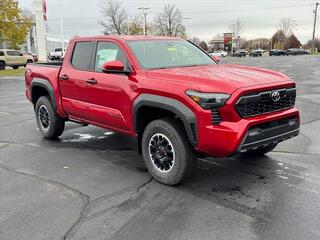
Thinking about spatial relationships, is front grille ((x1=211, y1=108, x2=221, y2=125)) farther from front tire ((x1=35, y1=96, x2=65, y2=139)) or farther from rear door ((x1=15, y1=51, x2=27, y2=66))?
rear door ((x1=15, y1=51, x2=27, y2=66))

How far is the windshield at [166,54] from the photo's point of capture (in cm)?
527

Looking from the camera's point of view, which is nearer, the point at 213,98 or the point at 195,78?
the point at 213,98

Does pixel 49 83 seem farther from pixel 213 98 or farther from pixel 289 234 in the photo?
pixel 289 234

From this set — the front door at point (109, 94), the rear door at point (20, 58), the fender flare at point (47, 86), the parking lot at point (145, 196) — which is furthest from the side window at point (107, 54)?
the rear door at point (20, 58)

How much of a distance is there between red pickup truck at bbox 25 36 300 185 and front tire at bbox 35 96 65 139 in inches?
19.1

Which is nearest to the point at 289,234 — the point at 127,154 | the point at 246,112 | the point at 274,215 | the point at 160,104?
the point at 274,215

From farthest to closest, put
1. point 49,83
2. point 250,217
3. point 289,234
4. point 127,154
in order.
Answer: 1. point 49,83
2. point 127,154
3. point 250,217
4. point 289,234

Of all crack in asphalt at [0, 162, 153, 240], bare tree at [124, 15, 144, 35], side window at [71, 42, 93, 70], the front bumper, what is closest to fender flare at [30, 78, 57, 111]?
side window at [71, 42, 93, 70]

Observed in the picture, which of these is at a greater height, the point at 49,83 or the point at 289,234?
the point at 49,83

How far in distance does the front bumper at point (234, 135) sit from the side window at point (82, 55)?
2559 mm

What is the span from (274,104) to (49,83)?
405 cm

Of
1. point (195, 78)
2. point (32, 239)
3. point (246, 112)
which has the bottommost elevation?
point (32, 239)

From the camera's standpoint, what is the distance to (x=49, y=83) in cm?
682

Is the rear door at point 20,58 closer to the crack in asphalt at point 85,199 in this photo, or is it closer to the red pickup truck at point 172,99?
the red pickup truck at point 172,99
